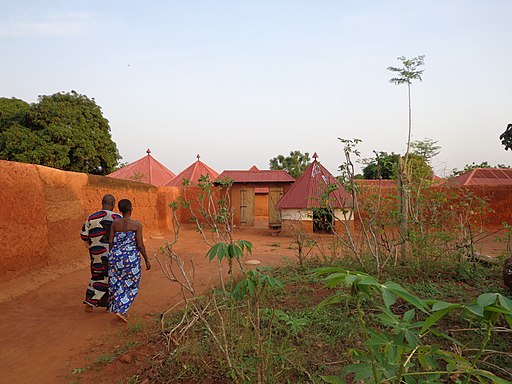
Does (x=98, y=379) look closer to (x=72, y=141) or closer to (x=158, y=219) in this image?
(x=158, y=219)

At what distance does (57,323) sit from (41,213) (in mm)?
2252

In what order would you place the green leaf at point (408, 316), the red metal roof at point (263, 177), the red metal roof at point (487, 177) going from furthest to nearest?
1. the red metal roof at point (487, 177)
2. the red metal roof at point (263, 177)
3. the green leaf at point (408, 316)

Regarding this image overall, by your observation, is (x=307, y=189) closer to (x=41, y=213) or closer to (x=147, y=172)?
(x=41, y=213)

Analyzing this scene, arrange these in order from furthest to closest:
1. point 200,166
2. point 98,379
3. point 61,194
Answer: point 200,166, point 61,194, point 98,379

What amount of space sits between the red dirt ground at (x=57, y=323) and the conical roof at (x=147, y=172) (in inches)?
420

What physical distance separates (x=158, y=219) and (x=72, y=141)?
20.7ft

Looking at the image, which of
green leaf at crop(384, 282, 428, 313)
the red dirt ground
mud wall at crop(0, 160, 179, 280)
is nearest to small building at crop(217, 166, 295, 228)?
mud wall at crop(0, 160, 179, 280)

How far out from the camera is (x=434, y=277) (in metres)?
4.16

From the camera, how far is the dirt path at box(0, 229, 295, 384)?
268cm

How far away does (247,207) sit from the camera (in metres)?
15.0

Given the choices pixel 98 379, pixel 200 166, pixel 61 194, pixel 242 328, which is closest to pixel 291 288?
pixel 242 328

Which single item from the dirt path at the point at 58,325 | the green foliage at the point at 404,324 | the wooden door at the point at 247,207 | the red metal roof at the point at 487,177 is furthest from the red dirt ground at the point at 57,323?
the red metal roof at the point at 487,177

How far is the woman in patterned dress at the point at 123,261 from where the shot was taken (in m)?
3.69

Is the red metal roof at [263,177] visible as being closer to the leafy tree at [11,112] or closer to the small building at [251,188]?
the small building at [251,188]
